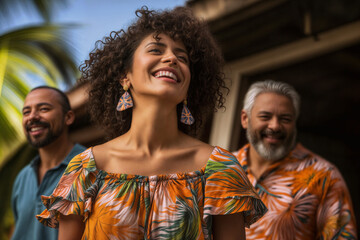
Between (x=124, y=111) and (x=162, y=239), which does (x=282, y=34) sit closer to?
(x=124, y=111)

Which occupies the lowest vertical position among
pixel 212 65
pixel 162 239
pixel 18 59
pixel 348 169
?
pixel 162 239

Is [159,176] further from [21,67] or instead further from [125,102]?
[21,67]

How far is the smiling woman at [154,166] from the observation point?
1.83 m

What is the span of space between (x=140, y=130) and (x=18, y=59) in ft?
17.1

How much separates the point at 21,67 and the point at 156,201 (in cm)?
542

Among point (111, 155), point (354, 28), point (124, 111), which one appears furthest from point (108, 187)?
point (354, 28)

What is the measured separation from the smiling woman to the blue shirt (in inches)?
39.9

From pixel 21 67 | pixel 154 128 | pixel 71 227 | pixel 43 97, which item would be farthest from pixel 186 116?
pixel 21 67

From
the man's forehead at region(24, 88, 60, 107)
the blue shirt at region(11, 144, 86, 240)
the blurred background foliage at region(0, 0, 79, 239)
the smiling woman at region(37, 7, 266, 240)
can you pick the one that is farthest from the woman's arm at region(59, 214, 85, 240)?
the blurred background foliage at region(0, 0, 79, 239)

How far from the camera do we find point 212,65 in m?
2.30

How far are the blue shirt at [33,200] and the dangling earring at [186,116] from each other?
1.25 metres

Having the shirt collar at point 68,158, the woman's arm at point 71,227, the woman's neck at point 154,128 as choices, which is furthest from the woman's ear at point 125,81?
the shirt collar at point 68,158

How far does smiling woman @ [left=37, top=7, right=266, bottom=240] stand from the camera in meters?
1.83

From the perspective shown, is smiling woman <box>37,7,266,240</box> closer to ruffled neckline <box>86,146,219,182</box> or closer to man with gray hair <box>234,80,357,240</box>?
ruffled neckline <box>86,146,219,182</box>
